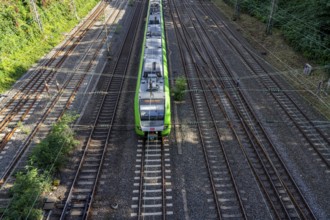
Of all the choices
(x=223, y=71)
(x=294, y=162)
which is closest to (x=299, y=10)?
(x=223, y=71)

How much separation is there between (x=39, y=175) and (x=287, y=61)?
28.8m

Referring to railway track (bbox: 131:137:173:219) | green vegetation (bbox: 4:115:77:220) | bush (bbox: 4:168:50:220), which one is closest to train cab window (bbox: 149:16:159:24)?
railway track (bbox: 131:137:173:219)

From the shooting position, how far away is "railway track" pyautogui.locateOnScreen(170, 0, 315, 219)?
51.0ft

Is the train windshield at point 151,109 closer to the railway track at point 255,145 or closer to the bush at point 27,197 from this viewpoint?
the railway track at point 255,145

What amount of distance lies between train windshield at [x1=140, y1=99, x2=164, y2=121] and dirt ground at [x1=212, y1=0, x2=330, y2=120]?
14381 millimetres

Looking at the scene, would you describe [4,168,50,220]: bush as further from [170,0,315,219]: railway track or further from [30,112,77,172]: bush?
[170,0,315,219]: railway track

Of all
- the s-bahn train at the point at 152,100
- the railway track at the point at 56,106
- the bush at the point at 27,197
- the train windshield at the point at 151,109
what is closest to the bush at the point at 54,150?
the bush at the point at 27,197

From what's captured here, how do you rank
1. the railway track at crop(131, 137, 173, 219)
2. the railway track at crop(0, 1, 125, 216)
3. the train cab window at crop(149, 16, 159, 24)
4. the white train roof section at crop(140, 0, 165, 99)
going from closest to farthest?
the railway track at crop(131, 137, 173, 219), the railway track at crop(0, 1, 125, 216), the white train roof section at crop(140, 0, 165, 99), the train cab window at crop(149, 16, 159, 24)

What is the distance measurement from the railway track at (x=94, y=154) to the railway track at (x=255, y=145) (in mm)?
7613

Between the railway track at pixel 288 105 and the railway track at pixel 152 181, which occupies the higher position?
the railway track at pixel 288 105

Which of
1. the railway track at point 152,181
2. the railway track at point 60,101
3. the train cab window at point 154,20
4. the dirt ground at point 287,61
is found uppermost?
the train cab window at point 154,20

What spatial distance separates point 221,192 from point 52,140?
11501mm

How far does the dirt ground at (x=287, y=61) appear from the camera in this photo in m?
25.4

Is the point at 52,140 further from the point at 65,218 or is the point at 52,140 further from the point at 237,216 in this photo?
the point at 237,216
